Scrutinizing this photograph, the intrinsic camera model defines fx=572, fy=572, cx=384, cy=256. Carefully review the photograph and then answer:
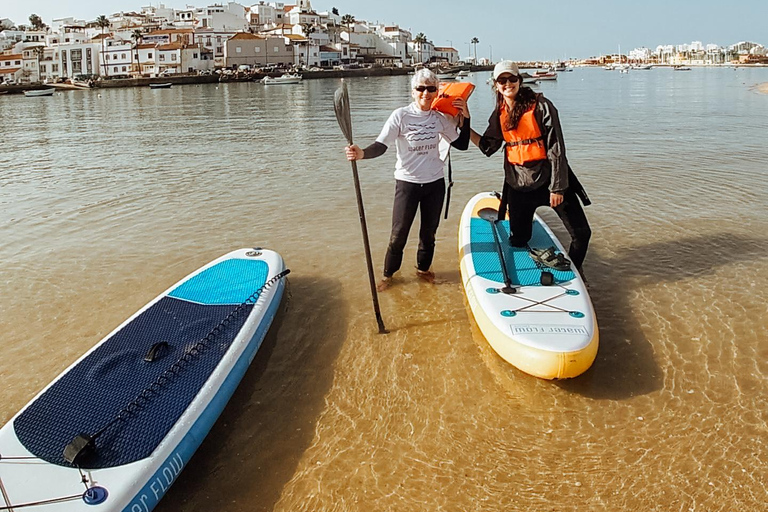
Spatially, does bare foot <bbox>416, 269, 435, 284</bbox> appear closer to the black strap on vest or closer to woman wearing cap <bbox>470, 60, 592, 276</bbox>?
woman wearing cap <bbox>470, 60, 592, 276</bbox>

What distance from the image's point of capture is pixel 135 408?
12.8 ft

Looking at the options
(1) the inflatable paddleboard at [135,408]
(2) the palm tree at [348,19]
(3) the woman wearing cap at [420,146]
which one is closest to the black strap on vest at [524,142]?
(3) the woman wearing cap at [420,146]

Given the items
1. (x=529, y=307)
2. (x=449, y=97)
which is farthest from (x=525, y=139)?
(x=529, y=307)

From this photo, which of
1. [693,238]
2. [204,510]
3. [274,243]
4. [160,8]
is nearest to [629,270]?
[693,238]

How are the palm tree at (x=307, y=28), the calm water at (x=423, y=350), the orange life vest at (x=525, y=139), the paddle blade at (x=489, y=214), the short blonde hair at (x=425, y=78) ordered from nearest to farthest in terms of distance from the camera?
the calm water at (x=423, y=350)
the short blonde hair at (x=425, y=78)
the orange life vest at (x=525, y=139)
the paddle blade at (x=489, y=214)
the palm tree at (x=307, y=28)

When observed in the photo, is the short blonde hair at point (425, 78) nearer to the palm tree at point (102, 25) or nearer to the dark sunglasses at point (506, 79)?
the dark sunglasses at point (506, 79)

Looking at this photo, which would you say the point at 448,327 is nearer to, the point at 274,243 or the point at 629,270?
the point at 629,270

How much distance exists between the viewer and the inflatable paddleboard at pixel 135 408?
3273 mm

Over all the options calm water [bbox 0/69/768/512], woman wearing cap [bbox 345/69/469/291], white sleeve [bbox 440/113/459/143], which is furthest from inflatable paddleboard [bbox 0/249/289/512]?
white sleeve [bbox 440/113/459/143]

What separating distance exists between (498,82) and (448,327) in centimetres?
250

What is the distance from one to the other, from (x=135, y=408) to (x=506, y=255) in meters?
3.95

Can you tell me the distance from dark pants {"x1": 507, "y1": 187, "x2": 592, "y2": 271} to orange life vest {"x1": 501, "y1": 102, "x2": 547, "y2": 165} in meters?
0.39

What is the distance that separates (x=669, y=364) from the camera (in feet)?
16.6

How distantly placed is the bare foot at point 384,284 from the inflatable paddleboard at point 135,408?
61.7 inches
